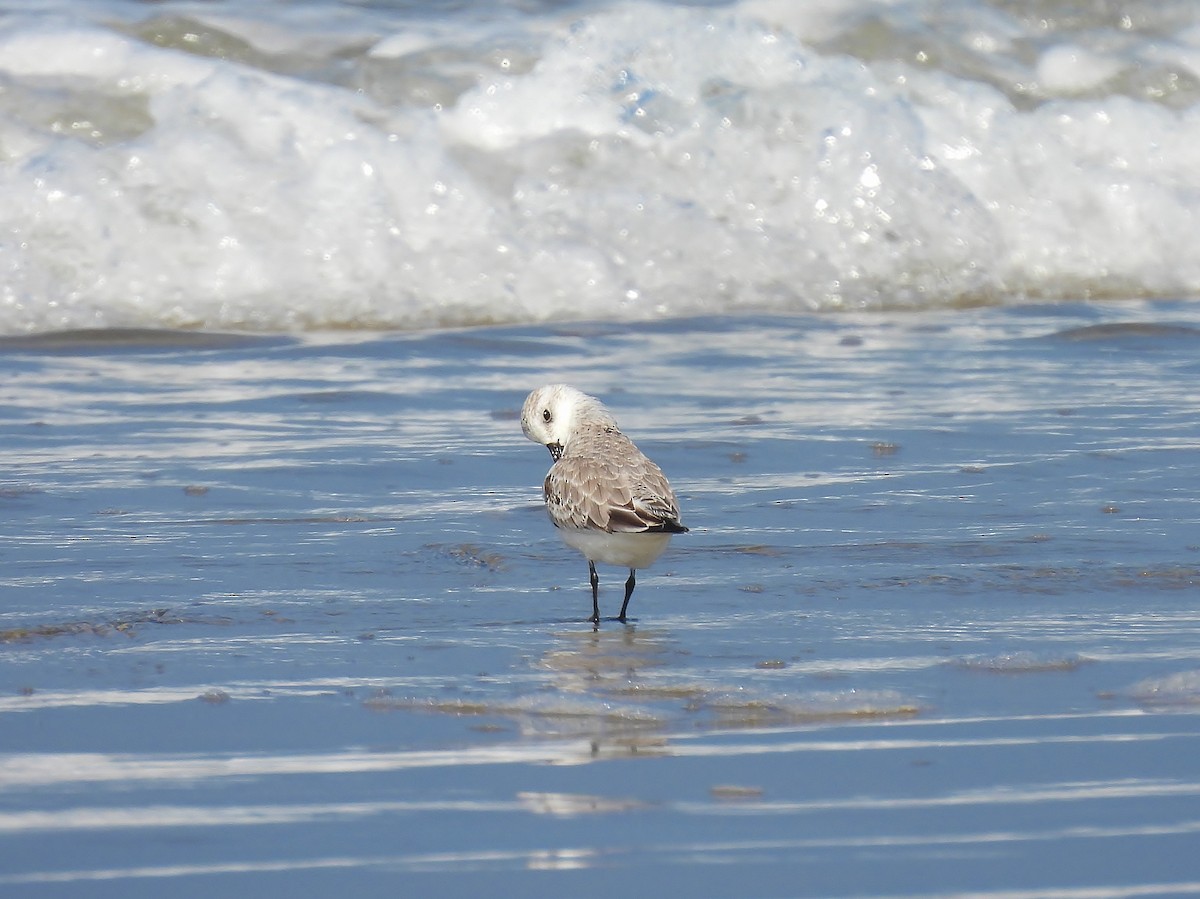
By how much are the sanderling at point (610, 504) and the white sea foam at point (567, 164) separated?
4720mm

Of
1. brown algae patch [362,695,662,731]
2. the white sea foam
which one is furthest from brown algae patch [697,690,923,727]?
the white sea foam

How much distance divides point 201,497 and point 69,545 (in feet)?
2.13

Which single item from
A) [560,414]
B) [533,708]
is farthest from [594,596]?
[533,708]

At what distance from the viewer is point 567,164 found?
10.5 m

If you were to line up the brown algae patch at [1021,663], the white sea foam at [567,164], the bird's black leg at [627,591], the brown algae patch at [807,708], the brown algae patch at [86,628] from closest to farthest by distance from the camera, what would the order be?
the brown algae patch at [807,708], the brown algae patch at [1021,663], the brown algae patch at [86,628], the bird's black leg at [627,591], the white sea foam at [567,164]

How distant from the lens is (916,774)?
10.5 ft

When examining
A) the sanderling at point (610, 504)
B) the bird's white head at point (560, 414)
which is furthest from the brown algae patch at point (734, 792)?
the bird's white head at point (560, 414)

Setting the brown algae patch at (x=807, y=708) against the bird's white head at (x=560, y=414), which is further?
the bird's white head at (x=560, y=414)

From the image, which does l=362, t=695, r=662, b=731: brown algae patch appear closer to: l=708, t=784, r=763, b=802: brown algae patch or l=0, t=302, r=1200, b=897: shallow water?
l=0, t=302, r=1200, b=897: shallow water

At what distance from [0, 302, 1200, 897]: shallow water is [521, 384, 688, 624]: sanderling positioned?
0.58ft

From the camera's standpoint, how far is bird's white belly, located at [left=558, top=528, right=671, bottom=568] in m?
4.43

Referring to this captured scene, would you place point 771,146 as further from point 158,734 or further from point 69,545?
point 158,734

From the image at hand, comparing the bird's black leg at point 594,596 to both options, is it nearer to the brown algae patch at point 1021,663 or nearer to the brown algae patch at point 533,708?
the brown algae patch at point 533,708

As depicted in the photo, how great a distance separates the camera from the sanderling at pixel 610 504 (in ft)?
14.4
